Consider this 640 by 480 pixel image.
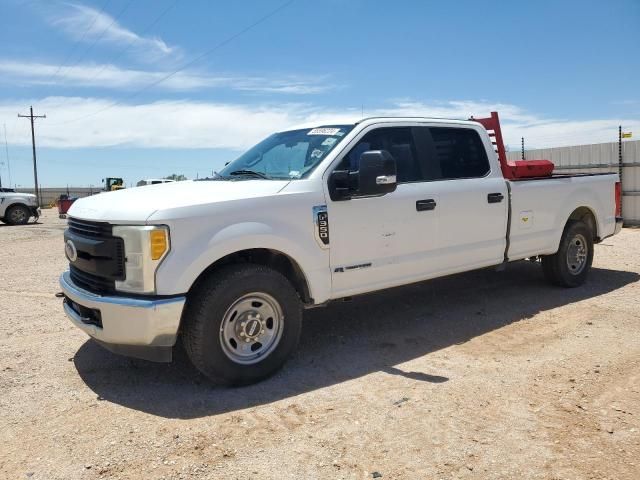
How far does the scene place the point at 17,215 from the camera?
21.0 meters

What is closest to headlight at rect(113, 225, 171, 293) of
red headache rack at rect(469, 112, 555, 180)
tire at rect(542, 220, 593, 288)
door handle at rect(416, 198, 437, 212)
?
door handle at rect(416, 198, 437, 212)

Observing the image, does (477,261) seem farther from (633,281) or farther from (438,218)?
(633,281)

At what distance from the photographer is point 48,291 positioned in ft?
24.7

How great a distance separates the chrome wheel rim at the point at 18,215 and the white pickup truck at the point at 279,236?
18.8 meters

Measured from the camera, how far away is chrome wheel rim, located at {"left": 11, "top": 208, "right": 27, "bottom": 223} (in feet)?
68.5

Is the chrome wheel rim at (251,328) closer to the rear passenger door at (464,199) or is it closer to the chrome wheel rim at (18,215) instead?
the rear passenger door at (464,199)

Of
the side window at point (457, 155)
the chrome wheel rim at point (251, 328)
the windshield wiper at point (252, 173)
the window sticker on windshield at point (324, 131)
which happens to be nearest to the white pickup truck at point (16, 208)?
the windshield wiper at point (252, 173)

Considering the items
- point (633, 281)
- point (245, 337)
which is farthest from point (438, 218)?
point (633, 281)

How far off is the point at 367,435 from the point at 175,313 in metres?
1.46

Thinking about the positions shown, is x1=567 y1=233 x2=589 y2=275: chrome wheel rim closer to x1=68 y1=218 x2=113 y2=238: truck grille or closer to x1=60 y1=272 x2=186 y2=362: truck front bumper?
x1=60 y1=272 x2=186 y2=362: truck front bumper

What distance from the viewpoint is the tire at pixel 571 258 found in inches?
267

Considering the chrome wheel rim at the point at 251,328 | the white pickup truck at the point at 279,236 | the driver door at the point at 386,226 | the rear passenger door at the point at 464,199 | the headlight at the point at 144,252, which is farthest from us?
the rear passenger door at the point at 464,199

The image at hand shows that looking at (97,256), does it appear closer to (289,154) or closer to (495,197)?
(289,154)

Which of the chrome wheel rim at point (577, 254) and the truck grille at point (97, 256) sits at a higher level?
the truck grille at point (97, 256)
